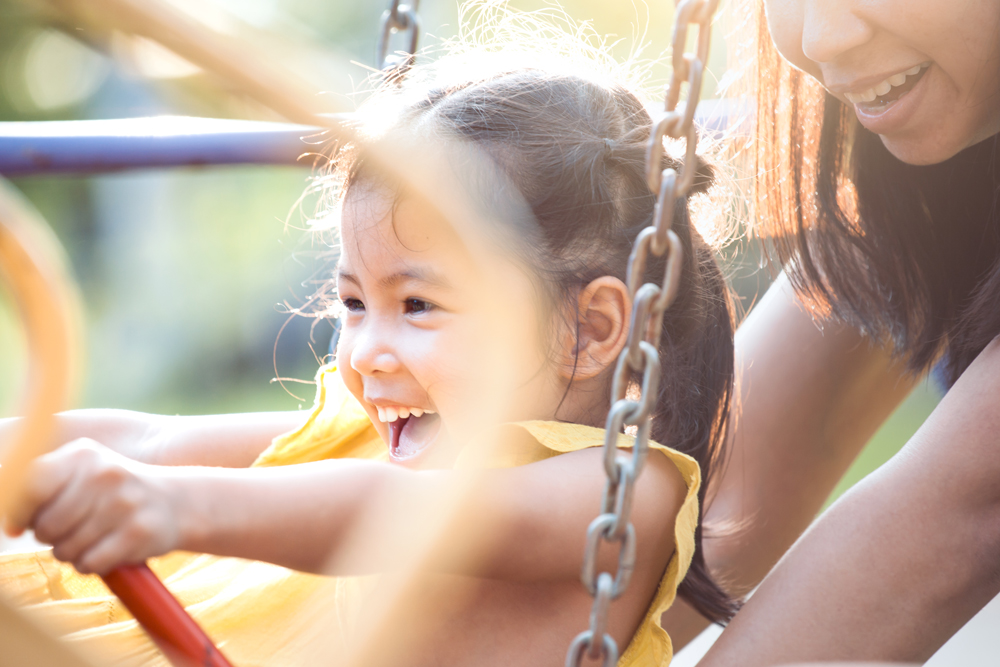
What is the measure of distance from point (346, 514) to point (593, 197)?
410mm

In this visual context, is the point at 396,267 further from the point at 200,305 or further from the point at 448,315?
the point at 200,305

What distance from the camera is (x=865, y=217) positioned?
3.49 ft

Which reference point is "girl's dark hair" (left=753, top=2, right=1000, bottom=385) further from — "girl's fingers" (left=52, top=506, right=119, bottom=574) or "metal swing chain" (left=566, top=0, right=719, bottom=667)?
"girl's fingers" (left=52, top=506, right=119, bottom=574)

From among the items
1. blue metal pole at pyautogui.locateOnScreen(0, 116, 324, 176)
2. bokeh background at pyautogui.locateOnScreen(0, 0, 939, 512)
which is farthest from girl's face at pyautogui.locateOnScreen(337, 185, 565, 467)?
bokeh background at pyautogui.locateOnScreen(0, 0, 939, 512)

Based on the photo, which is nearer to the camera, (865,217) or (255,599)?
(255,599)

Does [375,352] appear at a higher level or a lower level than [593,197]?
lower

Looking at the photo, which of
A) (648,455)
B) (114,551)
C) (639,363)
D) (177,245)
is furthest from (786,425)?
(177,245)

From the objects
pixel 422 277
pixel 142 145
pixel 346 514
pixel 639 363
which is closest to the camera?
pixel 639 363

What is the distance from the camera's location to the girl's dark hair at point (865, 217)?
1.01m

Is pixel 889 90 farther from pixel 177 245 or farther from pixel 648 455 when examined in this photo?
pixel 177 245

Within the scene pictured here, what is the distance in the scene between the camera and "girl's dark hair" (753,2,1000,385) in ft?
3.31

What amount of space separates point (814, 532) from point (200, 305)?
6925 mm

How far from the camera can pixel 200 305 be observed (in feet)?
23.4

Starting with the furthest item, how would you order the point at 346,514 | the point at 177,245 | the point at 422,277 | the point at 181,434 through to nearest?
the point at 177,245, the point at 181,434, the point at 422,277, the point at 346,514
